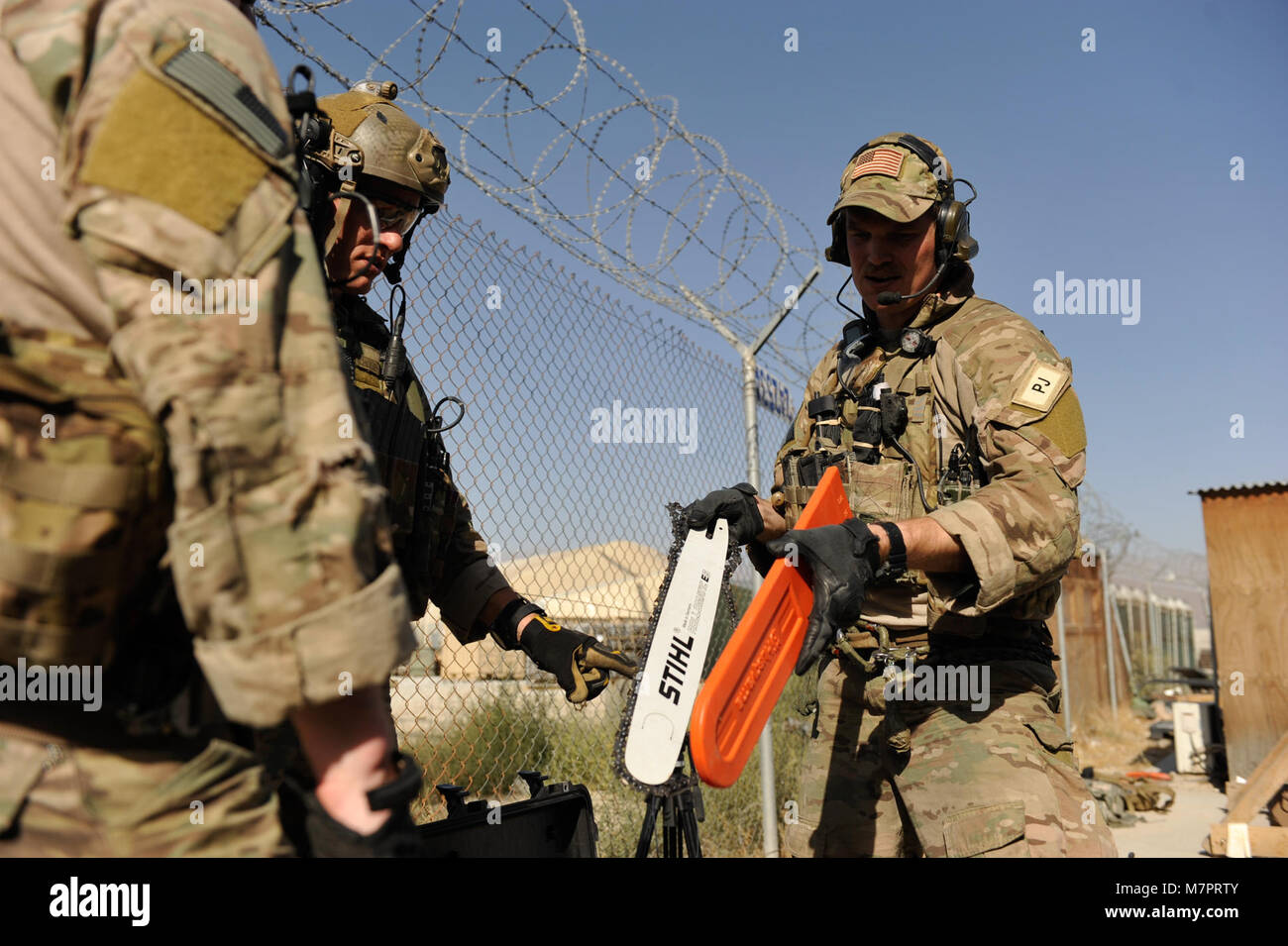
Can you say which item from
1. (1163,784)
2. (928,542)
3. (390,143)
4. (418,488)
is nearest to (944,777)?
(928,542)

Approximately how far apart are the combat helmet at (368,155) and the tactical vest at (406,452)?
24 cm

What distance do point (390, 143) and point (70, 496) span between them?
1.72 meters

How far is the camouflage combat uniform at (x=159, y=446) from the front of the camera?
0.94 meters

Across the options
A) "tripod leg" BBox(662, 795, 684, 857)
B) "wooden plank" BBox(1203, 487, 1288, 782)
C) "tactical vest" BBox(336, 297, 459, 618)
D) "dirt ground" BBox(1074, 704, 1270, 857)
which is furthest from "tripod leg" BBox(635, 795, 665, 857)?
"wooden plank" BBox(1203, 487, 1288, 782)

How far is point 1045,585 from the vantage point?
2.41m

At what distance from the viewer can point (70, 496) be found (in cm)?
100

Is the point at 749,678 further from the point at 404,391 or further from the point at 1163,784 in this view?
the point at 1163,784

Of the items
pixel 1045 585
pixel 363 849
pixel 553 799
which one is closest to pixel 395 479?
pixel 553 799

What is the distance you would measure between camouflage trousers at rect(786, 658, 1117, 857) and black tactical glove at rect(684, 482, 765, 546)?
0.61 meters

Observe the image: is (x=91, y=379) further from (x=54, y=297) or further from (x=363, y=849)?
(x=363, y=849)

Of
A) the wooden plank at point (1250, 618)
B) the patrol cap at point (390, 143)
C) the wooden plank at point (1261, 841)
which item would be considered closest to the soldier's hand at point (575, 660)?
the patrol cap at point (390, 143)

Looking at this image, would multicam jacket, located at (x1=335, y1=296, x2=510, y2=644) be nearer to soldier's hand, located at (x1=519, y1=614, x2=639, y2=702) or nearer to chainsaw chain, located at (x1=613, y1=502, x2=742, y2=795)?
soldier's hand, located at (x1=519, y1=614, x2=639, y2=702)

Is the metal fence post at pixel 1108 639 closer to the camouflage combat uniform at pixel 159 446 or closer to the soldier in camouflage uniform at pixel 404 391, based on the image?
the soldier in camouflage uniform at pixel 404 391
